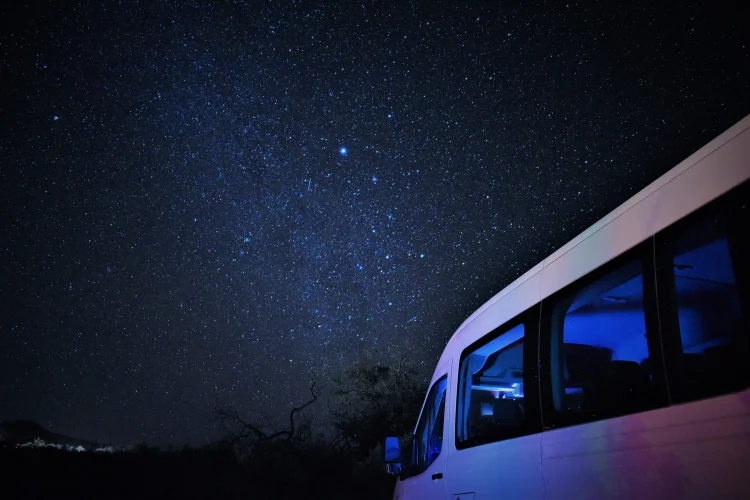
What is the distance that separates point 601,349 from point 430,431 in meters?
2.52

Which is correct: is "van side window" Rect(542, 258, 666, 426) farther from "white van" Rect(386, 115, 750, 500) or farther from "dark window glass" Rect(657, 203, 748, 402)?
"dark window glass" Rect(657, 203, 748, 402)

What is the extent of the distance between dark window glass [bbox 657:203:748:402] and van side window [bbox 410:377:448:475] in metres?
2.78

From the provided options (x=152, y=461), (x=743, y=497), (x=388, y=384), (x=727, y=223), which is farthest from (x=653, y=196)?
(x=152, y=461)

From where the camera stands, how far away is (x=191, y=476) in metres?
21.2

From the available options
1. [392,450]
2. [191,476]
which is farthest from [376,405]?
[392,450]

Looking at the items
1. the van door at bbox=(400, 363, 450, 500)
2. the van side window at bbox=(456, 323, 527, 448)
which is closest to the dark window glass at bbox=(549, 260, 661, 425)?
the van side window at bbox=(456, 323, 527, 448)

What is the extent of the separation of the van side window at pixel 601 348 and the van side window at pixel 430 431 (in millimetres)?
1940

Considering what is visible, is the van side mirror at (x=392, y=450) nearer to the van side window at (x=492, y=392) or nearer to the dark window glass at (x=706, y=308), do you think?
the van side window at (x=492, y=392)

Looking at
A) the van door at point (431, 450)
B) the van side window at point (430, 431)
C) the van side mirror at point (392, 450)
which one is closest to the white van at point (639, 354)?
the van door at point (431, 450)

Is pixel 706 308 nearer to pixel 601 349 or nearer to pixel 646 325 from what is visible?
pixel 646 325

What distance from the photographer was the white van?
1646 mm

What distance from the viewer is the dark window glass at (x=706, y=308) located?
1656 millimetres

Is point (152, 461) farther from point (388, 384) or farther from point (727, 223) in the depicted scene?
point (727, 223)

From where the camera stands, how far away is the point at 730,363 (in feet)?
5.38
